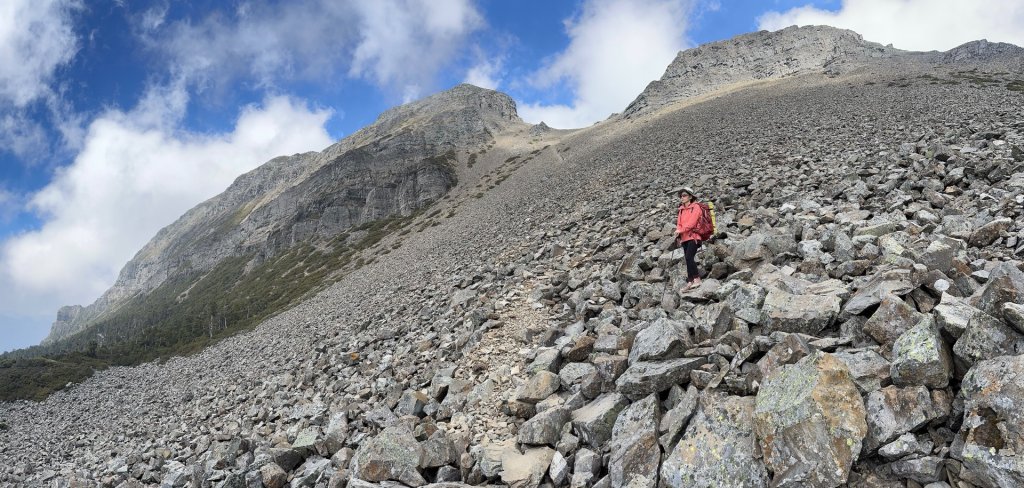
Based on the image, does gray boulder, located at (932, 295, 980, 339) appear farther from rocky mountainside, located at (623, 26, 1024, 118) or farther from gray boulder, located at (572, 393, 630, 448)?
rocky mountainside, located at (623, 26, 1024, 118)

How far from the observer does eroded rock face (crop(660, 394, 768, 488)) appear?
15.7 ft

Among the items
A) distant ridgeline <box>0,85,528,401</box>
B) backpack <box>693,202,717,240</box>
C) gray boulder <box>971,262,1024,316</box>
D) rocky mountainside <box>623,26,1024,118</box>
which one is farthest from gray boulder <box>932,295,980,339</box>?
rocky mountainside <box>623,26,1024,118</box>

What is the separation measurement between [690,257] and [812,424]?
638 cm

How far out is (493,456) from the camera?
22.6ft

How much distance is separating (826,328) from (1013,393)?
2.54 meters

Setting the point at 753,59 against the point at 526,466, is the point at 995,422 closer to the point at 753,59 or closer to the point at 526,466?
the point at 526,466

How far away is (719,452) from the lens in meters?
4.98

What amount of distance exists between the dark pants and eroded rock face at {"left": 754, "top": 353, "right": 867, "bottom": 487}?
5.41m

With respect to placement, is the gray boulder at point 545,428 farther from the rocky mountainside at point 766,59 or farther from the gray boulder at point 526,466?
the rocky mountainside at point 766,59

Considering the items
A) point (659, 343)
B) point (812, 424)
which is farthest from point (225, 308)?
point (812, 424)

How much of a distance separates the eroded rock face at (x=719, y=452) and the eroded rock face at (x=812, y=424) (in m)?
0.14

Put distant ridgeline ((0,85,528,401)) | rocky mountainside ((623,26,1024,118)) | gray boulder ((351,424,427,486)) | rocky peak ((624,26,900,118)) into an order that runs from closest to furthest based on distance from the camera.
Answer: gray boulder ((351,424,427,486)) < distant ridgeline ((0,85,528,401)) < rocky mountainside ((623,26,1024,118)) < rocky peak ((624,26,900,118))

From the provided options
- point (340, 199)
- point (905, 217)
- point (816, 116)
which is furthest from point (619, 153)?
point (340, 199)

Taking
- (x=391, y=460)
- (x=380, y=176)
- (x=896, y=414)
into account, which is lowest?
(x=896, y=414)
